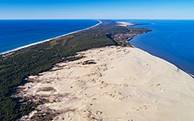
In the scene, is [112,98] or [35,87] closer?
[112,98]

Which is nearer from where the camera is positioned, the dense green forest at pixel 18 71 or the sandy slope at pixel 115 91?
the sandy slope at pixel 115 91

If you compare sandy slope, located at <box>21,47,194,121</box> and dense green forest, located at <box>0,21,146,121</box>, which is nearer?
sandy slope, located at <box>21,47,194,121</box>

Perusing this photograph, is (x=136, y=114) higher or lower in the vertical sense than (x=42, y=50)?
higher

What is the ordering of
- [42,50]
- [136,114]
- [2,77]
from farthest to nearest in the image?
[42,50] < [2,77] < [136,114]

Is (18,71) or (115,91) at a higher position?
(115,91)

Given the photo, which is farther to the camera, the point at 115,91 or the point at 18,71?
the point at 18,71

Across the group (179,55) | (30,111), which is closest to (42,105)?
(30,111)

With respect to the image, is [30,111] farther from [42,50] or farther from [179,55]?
[179,55]

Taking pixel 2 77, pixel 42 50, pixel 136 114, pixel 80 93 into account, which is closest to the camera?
Answer: pixel 136 114
